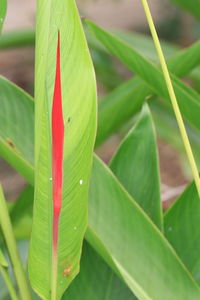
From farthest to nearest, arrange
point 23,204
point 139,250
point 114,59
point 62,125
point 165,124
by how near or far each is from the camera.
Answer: point 114,59 → point 165,124 → point 23,204 → point 139,250 → point 62,125

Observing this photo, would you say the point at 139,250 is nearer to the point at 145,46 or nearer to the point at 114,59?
the point at 145,46

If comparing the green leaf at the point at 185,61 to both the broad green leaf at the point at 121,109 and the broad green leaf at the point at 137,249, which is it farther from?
the broad green leaf at the point at 137,249

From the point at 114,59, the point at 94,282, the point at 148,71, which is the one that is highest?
the point at 148,71

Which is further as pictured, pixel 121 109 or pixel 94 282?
pixel 121 109

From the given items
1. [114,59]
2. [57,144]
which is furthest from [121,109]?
[114,59]

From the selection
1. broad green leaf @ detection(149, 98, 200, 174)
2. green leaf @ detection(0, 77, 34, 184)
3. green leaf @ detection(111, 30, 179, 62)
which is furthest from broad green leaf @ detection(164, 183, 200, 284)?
broad green leaf @ detection(149, 98, 200, 174)

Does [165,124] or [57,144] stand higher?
[57,144]
